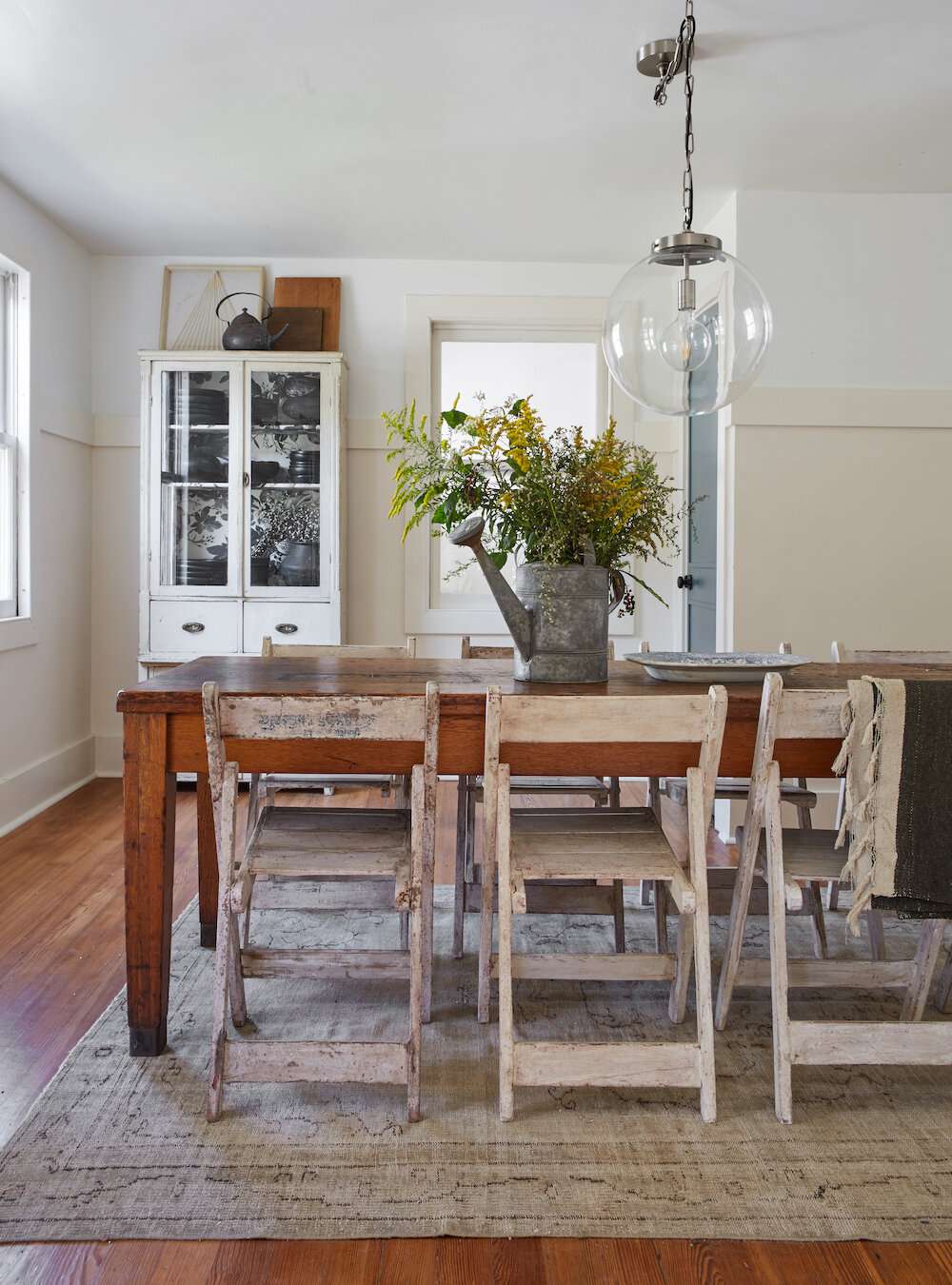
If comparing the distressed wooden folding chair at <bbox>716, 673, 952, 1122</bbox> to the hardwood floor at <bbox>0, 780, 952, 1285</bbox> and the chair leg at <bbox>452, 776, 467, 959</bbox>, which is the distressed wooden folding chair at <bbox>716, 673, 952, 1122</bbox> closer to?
the hardwood floor at <bbox>0, 780, 952, 1285</bbox>

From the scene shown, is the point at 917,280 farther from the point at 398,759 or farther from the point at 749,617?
the point at 398,759

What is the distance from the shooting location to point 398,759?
7.02ft

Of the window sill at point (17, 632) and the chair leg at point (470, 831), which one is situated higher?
the window sill at point (17, 632)

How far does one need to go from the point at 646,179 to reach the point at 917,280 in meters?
1.26

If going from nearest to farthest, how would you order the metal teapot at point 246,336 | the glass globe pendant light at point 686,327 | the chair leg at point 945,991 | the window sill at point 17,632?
the glass globe pendant light at point 686,327
the chair leg at point 945,991
the window sill at point 17,632
the metal teapot at point 246,336

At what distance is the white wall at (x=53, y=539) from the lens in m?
4.17

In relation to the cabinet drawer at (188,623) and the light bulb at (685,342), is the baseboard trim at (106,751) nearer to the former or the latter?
the cabinet drawer at (188,623)

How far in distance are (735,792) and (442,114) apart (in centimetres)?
246

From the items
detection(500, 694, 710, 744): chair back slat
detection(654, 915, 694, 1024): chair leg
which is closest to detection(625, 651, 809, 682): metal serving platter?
detection(500, 694, 710, 744): chair back slat

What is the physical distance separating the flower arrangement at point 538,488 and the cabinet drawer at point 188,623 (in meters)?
2.53

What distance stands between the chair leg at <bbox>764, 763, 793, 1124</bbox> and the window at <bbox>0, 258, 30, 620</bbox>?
3.41 m

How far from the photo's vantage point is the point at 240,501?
4688mm

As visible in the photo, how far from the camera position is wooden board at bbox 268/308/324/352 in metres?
4.89

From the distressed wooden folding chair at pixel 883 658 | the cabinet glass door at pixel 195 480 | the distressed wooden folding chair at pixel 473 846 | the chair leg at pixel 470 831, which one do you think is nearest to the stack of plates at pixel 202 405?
the cabinet glass door at pixel 195 480
